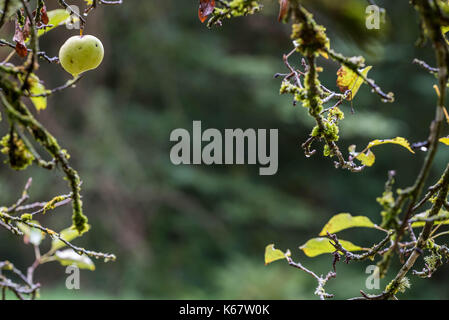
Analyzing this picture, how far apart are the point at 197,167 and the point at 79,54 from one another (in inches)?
192

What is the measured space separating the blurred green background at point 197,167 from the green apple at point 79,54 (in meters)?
3.86

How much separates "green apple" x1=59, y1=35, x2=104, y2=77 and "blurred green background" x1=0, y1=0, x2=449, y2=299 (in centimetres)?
386

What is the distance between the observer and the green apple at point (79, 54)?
1.98ft

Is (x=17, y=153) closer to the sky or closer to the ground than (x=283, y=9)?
closer to the ground

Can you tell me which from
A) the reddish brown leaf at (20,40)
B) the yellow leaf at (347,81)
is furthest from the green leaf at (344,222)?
the reddish brown leaf at (20,40)

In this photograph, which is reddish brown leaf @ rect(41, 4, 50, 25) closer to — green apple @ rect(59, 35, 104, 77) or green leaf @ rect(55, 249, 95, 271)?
green apple @ rect(59, 35, 104, 77)

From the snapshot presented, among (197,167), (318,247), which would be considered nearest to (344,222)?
(318,247)

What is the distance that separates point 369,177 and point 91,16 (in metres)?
3.81

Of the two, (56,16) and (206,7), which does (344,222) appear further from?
(56,16)

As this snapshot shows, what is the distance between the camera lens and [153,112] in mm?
5727

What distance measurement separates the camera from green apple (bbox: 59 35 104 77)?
1.98ft

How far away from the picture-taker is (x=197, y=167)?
548cm

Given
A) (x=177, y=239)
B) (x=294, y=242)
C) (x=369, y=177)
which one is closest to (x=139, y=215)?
(x=177, y=239)

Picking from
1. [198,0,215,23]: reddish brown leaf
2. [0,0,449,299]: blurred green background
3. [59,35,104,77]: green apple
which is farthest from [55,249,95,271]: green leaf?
[0,0,449,299]: blurred green background
